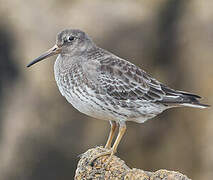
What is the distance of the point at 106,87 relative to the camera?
1289cm

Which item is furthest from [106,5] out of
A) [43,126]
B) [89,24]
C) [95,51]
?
[95,51]

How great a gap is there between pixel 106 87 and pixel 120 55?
10164 mm

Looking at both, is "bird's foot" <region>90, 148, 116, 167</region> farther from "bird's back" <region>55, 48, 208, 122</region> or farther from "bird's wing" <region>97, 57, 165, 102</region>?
"bird's wing" <region>97, 57, 165, 102</region>

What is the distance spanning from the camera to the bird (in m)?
12.8

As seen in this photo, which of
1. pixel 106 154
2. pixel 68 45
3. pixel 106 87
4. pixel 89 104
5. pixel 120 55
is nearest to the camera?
pixel 106 154

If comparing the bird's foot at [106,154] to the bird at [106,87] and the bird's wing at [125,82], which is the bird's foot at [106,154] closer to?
the bird at [106,87]

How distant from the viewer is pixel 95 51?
44.6 ft

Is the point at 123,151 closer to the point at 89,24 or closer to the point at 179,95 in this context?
the point at 89,24

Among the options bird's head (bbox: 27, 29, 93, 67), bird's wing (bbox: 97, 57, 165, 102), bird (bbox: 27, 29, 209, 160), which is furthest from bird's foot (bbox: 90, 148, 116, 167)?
bird's head (bbox: 27, 29, 93, 67)

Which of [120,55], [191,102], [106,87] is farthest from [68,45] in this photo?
[120,55]

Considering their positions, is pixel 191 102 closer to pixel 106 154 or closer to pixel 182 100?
pixel 182 100

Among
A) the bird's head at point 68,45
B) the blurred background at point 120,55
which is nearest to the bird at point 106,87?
the bird's head at point 68,45

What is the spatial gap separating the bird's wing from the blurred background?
8.67 m

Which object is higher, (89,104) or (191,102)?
(191,102)
